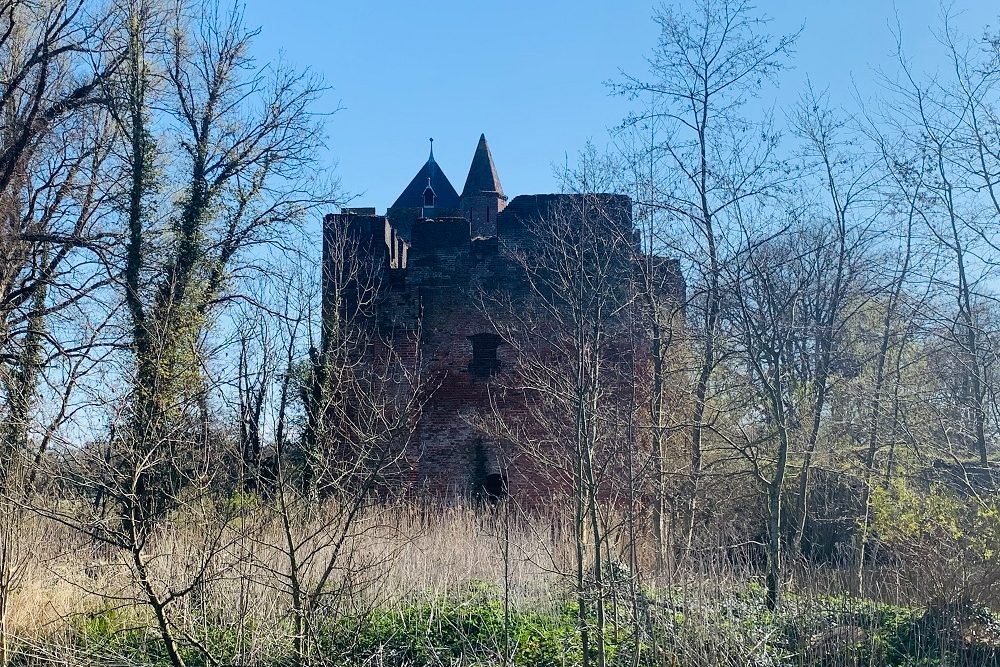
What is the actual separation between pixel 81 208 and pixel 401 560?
11180 mm

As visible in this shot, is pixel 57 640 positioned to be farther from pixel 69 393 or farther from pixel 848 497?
pixel 848 497

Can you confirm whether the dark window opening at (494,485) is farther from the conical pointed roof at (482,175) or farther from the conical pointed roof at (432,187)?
the conical pointed roof at (432,187)

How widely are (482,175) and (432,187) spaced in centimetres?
455

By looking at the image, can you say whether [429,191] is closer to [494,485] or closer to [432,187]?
[432,187]

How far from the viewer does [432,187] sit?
3338cm

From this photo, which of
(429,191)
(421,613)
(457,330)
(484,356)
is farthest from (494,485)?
(429,191)

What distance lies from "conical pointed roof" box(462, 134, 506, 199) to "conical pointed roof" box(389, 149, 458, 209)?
309 centimetres

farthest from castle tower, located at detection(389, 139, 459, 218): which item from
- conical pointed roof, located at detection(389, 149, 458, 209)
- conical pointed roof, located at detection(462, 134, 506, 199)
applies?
A: conical pointed roof, located at detection(462, 134, 506, 199)

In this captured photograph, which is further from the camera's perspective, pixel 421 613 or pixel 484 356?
pixel 484 356

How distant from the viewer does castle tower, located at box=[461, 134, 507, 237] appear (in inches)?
1026

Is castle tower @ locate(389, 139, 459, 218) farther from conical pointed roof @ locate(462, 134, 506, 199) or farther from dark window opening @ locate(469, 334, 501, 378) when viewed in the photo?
dark window opening @ locate(469, 334, 501, 378)

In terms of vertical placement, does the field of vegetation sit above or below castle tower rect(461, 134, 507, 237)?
below

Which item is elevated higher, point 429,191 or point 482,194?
point 429,191

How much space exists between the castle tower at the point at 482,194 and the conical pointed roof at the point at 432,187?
10.4 feet
